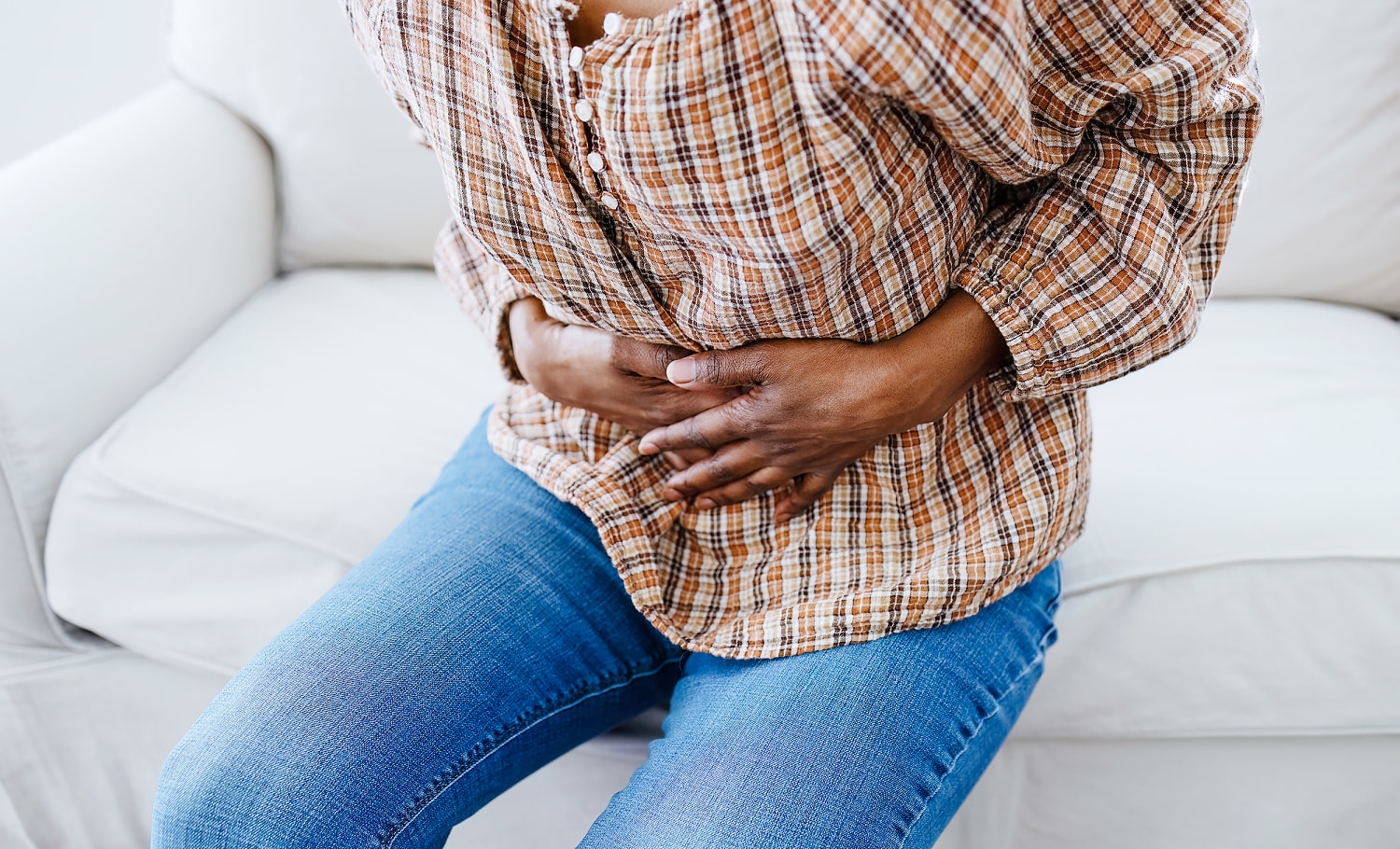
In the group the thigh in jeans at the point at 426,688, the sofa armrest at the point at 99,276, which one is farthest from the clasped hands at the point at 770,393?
the sofa armrest at the point at 99,276

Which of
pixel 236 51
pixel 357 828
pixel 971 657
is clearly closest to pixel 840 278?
pixel 971 657

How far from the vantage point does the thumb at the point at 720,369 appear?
0.59 meters

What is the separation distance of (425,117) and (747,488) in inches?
12.3

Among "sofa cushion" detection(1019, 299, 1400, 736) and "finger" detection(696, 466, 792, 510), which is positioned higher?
"finger" detection(696, 466, 792, 510)

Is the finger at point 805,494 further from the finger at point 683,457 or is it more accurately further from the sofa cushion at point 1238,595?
the sofa cushion at point 1238,595

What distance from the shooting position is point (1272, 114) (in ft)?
3.31

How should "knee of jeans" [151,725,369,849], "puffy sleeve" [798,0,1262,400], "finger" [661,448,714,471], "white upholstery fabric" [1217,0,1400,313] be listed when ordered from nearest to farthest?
"puffy sleeve" [798,0,1262,400] → "knee of jeans" [151,725,369,849] → "finger" [661,448,714,471] → "white upholstery fabric" [1217,0,1400,313]

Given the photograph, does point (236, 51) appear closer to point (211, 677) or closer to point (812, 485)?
point (211, 677)

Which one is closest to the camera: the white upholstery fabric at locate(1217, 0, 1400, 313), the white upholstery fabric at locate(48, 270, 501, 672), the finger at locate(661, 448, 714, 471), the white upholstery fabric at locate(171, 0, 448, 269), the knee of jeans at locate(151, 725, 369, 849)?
the knee of jeans at locate(151, 725, 369, 849)

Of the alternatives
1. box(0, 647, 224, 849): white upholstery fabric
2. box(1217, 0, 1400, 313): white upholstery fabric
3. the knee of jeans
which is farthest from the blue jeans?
box(1217, 0, 1400, 313): white upholstery fabric

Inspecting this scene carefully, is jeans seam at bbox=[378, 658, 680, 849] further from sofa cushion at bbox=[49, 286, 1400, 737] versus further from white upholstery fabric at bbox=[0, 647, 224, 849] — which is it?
white upholstery fabric at bbox=[0, 647, 224, 849]

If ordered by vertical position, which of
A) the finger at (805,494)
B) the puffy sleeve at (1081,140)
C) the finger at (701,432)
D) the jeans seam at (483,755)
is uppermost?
the puffy sleeve at (1081,140)

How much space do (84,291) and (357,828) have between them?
26.2 inches

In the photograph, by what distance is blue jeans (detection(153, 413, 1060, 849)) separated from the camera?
21.0 inches
